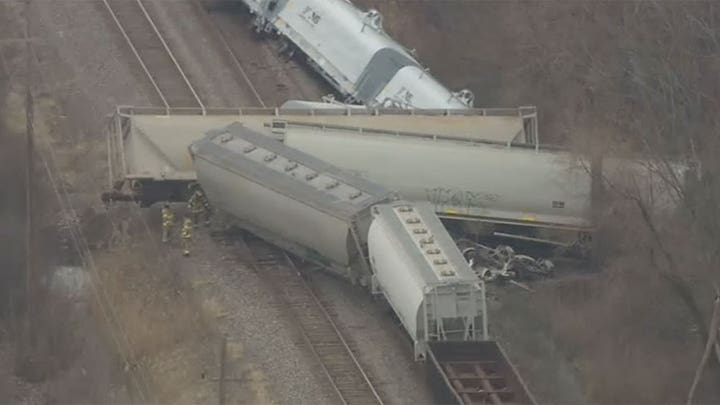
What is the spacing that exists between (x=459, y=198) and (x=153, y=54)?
10854 millimetres

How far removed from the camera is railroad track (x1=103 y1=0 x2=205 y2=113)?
109ft

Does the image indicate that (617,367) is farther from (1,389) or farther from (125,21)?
(125,21)

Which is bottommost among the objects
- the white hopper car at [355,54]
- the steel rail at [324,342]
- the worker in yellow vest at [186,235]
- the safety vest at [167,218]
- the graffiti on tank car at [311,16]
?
the steel rail at [324,342]

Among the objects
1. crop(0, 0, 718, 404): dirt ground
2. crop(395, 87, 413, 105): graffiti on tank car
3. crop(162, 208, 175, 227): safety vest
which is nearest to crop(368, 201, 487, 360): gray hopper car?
crop(0, 0, 718, 404): dirt ground

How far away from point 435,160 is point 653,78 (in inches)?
150

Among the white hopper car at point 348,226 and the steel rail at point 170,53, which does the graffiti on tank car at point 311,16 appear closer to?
the steel rail at point 170,53

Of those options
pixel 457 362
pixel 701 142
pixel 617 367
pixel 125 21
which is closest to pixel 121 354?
pixel 457 362

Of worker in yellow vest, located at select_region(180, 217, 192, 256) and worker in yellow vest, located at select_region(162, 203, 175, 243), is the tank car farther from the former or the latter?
worker in yellow vest, located at select_region(162, 203, 175, 243)

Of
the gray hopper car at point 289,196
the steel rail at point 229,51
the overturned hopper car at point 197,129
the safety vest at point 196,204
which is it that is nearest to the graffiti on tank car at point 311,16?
the steel rail at point 229,51

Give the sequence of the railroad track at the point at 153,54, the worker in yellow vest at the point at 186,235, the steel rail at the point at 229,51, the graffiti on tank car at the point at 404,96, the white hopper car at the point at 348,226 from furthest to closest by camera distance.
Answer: the steel rail at the point at 229,51 → the railroad track at the point at 153,54 → the graffiti on tank car at the point at 404,96 → the worker in yellow vest at the point at 186,235 → the white hopper car at the point at 348,226

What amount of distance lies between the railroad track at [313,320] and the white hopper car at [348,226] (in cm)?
34

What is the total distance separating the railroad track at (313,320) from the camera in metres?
22.2

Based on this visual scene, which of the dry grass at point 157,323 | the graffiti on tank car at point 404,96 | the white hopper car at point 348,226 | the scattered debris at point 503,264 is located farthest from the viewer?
the graffiti on tank car at point 404,96

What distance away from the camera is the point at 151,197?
27922 mm
